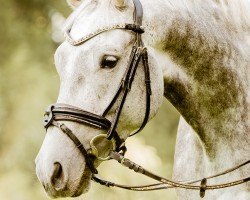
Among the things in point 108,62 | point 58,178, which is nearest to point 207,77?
point 108,62

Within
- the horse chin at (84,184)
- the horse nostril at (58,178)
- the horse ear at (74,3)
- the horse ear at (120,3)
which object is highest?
the horse ear at (74,3)

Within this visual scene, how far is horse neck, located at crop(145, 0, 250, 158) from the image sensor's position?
12.5 ft

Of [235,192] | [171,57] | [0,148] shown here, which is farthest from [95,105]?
[0,148]

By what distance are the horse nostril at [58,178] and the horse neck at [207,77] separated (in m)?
0.83

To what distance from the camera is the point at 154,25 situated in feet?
12.2

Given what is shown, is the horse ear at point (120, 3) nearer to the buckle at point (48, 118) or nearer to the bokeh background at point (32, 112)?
the buckle at point (48, 118)

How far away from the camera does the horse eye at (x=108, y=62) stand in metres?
3.56

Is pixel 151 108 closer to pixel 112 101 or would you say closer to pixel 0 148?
pixel 112 101

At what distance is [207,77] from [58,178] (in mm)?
1080

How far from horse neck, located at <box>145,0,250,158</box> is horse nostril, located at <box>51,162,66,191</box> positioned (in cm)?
83

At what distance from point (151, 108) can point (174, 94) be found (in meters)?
0.28

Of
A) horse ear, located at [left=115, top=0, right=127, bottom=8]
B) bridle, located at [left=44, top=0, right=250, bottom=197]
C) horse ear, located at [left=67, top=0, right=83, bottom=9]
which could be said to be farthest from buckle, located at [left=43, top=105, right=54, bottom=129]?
horse ear, located at [left=67, top=0, right=83, bottom=9]

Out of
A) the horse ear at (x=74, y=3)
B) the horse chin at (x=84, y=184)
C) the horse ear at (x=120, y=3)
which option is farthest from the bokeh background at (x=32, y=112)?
the horse ear at (x=120, y=3)

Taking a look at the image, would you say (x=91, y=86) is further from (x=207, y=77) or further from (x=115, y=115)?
(x=207, y=77)
